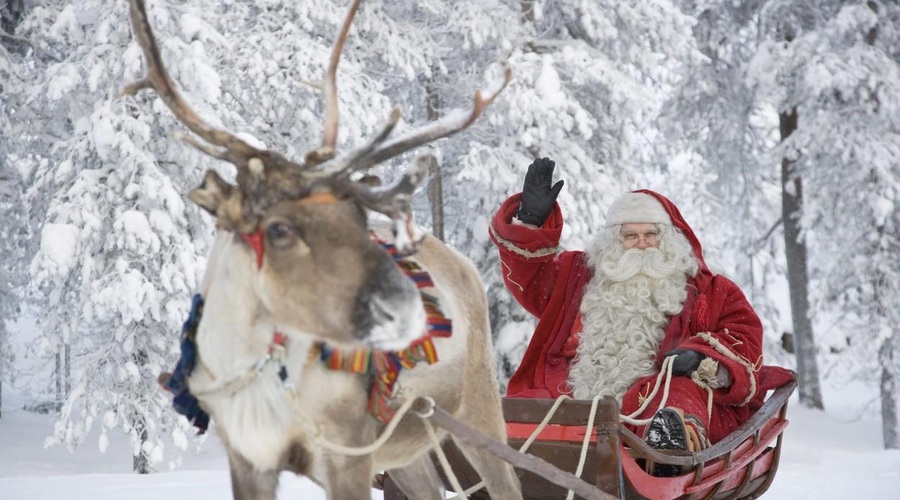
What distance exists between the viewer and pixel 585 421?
12.5 feet

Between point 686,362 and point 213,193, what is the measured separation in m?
2.75

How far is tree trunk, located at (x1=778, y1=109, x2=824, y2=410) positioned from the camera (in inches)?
A: 611

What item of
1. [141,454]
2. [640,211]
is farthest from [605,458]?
[141,454]

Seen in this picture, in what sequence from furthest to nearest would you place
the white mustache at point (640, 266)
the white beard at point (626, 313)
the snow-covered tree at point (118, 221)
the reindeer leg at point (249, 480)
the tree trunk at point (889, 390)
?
the tree trunk at point (889, 390) → the snow-covered tree at point (118, 221) → the white mustache at point (640, 266) → the white beard at point (626, 313) → the reindeer leg at point (249, 480)

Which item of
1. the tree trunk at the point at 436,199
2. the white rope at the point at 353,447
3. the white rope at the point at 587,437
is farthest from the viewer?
the tree trunk at the point at 436,199

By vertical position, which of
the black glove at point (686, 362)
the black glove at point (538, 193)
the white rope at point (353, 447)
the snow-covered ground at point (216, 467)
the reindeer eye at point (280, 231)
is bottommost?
the snow-covered ground at point (216, 467)

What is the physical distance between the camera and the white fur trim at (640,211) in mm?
5211

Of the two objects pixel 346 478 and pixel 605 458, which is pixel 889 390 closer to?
pixel 605 458

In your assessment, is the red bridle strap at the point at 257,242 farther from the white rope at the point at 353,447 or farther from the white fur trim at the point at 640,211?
the white fur trim at the point at 640,211

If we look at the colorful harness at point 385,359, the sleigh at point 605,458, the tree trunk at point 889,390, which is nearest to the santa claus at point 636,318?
the sleigh at point 605,458

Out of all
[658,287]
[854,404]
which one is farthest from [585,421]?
[854,404]

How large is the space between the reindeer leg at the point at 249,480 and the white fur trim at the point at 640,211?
298cm

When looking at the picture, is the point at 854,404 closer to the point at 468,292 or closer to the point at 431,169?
the point at 431,169

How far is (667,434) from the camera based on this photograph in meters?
4.29
